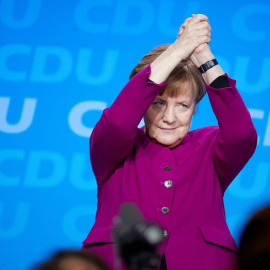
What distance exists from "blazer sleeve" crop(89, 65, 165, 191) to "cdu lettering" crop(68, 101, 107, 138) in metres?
1.29

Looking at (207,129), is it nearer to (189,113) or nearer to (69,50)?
(189,113)

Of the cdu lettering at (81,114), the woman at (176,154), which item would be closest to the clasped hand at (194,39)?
the woman at (176,154)

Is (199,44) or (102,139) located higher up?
(199,44)

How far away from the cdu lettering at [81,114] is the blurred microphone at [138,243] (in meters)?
2.02

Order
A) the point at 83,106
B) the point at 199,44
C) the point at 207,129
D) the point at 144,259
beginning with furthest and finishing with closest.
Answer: the point at 83,106 < the point at 207,129 < the point at 199,44 < the point at 144,259

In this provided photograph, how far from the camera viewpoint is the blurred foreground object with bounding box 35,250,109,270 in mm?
798

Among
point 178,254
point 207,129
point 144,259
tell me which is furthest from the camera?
point 207,129

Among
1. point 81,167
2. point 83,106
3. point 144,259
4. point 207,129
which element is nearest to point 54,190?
point 81,167

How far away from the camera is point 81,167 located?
2.81 meters

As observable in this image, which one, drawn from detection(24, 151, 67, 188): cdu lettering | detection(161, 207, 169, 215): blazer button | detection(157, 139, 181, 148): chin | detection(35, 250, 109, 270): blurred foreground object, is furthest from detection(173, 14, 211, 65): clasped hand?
detection(24, 151, 67, 188): cdu lettering

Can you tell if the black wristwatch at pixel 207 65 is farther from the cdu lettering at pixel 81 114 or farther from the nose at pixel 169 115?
the cdu lettering at pixel 81 114

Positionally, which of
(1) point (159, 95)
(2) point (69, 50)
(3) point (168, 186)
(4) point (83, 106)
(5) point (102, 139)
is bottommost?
(3) point (168, 186)

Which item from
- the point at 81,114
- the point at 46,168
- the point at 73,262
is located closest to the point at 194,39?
the point at 73,262

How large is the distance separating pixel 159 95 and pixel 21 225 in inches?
60.6
